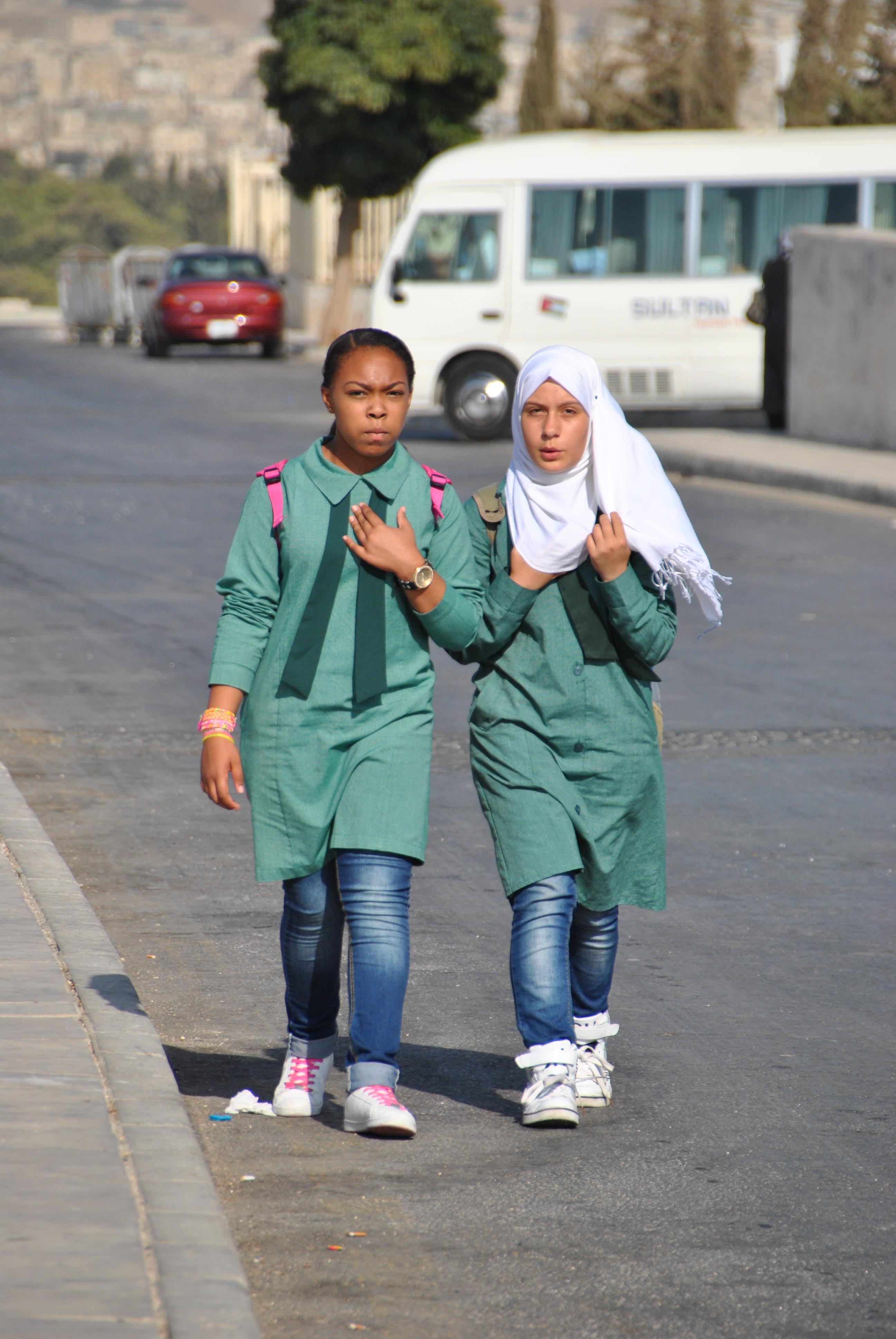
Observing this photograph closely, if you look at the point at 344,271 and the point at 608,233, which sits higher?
the point at 608,233

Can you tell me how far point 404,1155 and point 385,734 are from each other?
0.81m

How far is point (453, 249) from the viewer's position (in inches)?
826

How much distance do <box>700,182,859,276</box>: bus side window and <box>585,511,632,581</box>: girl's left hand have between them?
17775 millimetres

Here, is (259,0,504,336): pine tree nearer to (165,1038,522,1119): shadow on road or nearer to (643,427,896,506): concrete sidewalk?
(643,427,896,506): concrete sidewalk

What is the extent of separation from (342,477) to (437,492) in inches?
8.1

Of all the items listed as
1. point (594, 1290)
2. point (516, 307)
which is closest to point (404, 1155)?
point (594, 1290)

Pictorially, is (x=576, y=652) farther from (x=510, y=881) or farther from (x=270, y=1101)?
(x=270, y=1101)

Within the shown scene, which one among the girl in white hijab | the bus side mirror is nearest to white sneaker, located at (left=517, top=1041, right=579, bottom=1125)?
the girl in white hijab

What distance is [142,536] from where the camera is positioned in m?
13.2

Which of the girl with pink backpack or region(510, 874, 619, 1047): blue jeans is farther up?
the girl with pink backpack

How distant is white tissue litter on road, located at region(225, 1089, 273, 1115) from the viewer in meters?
4.11

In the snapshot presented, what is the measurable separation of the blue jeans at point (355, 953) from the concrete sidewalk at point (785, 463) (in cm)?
1226

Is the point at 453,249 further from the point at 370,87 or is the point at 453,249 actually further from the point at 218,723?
the point at 218,723

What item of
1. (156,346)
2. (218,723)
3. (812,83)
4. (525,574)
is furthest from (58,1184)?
(812,83)
